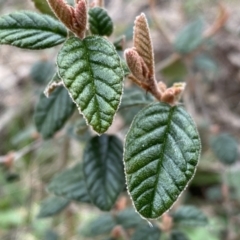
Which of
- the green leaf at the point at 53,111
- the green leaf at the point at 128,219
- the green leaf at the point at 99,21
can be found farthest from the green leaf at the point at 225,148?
the green leaf at the point at 99,21

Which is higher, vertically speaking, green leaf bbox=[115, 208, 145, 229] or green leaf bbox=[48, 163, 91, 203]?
green leaf bbox=[48, 163, 91, 203]

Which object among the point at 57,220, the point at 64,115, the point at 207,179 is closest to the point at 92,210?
the point at 57,220

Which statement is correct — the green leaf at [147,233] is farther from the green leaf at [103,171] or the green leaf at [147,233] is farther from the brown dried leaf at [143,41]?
the brown dried leaf at [143,41]

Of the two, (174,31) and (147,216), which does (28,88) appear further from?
(147,216)

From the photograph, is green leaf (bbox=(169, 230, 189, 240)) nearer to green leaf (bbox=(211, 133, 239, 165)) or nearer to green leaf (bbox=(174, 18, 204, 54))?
green leaf (bbox=(211, 133, 239, 165))

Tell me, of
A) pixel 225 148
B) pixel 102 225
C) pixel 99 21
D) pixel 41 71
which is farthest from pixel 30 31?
pixel 225 148

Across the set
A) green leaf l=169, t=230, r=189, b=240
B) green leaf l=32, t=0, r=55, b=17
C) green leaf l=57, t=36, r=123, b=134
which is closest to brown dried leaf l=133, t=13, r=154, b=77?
green leaf l=57, t=36, r=123, b=134
